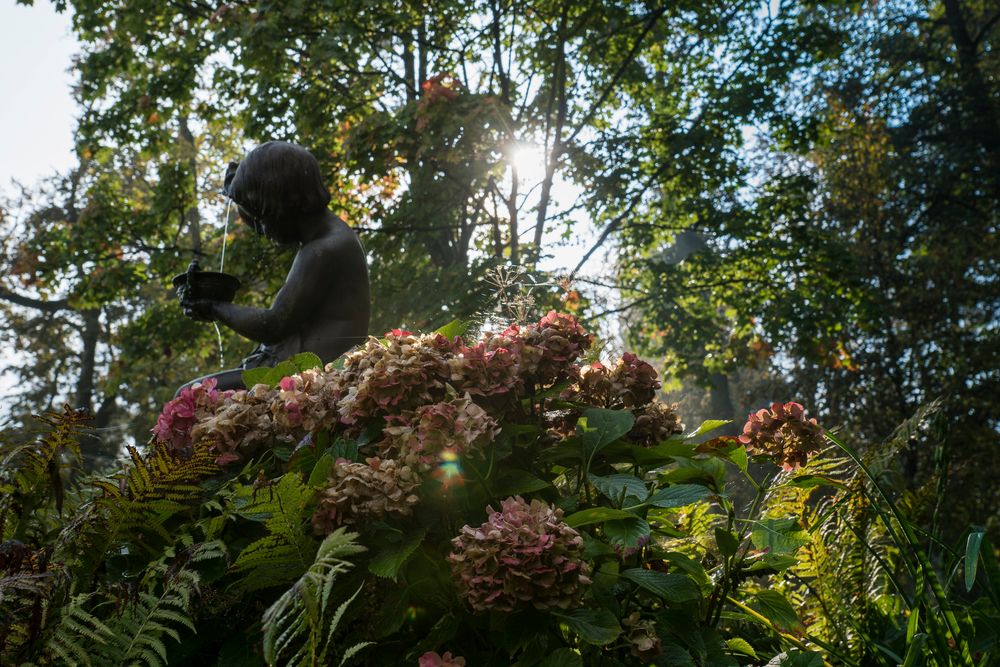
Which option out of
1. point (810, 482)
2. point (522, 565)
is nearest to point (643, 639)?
point (522, 565)

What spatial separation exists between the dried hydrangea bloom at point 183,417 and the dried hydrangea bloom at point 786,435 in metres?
1.44

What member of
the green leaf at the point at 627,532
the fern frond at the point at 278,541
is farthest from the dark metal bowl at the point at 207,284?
the green leaf at the point at 627,532

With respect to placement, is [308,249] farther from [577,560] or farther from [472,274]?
[472,274]

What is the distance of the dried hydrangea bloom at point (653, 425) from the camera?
2127mm

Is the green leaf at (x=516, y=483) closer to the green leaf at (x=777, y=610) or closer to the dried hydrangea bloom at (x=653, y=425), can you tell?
the dried hydrangea bloom at (x=653, y=425)

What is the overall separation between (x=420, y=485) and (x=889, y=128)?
18188 millimetres

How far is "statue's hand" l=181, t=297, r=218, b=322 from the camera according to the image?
11.8 ft

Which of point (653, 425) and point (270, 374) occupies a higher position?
point (270, 374)

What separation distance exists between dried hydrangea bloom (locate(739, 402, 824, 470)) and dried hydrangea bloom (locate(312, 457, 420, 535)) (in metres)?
0.96

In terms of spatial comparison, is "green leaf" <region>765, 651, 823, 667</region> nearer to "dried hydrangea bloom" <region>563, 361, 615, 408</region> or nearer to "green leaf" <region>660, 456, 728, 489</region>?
"green leaf" <region>660, 456, 728, 489</region>

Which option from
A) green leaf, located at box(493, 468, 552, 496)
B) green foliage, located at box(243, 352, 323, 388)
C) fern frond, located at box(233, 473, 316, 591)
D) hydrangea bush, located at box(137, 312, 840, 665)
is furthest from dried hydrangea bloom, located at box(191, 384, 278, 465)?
green leaf, located at box(493, 468, 552, 496)

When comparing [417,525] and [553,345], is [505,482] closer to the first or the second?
[417,525]

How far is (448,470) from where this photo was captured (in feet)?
5.46

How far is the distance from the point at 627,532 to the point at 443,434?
0.42 m
